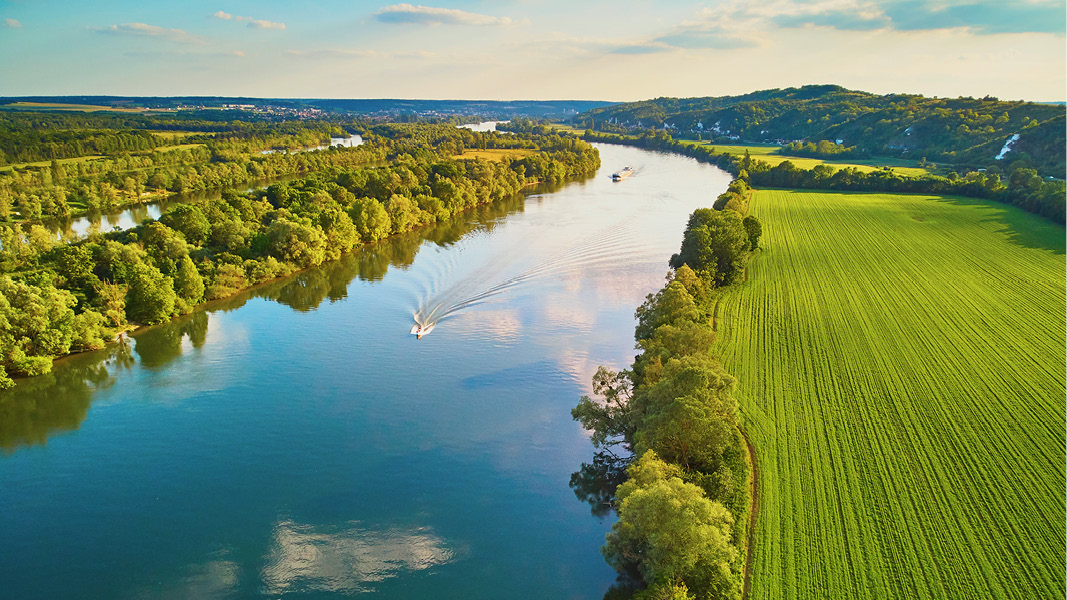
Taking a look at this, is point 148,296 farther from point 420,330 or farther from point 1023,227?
point 1023,227

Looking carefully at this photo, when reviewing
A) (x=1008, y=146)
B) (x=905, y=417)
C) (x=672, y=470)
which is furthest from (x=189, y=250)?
(x=1008, y=146)

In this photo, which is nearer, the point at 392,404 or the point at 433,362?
the point at 392,404

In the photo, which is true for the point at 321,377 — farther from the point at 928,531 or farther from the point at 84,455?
the point at 928,531

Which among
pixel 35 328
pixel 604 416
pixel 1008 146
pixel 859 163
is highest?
pixel 1008 146

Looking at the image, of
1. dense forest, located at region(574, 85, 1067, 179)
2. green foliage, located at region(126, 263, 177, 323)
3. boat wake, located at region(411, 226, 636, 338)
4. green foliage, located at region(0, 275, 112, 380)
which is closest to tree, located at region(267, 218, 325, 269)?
green foliage, located at region(126, 263, 177, 323)

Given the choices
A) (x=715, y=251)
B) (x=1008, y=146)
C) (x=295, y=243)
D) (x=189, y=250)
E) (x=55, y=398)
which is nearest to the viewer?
(x=55, y=398)

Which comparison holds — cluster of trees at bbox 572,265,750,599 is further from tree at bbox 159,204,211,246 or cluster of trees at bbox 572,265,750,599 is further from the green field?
tree at bbox 159,204,211,246

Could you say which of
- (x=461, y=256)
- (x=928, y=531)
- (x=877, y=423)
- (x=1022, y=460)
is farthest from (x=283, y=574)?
(x=461, y=256)
